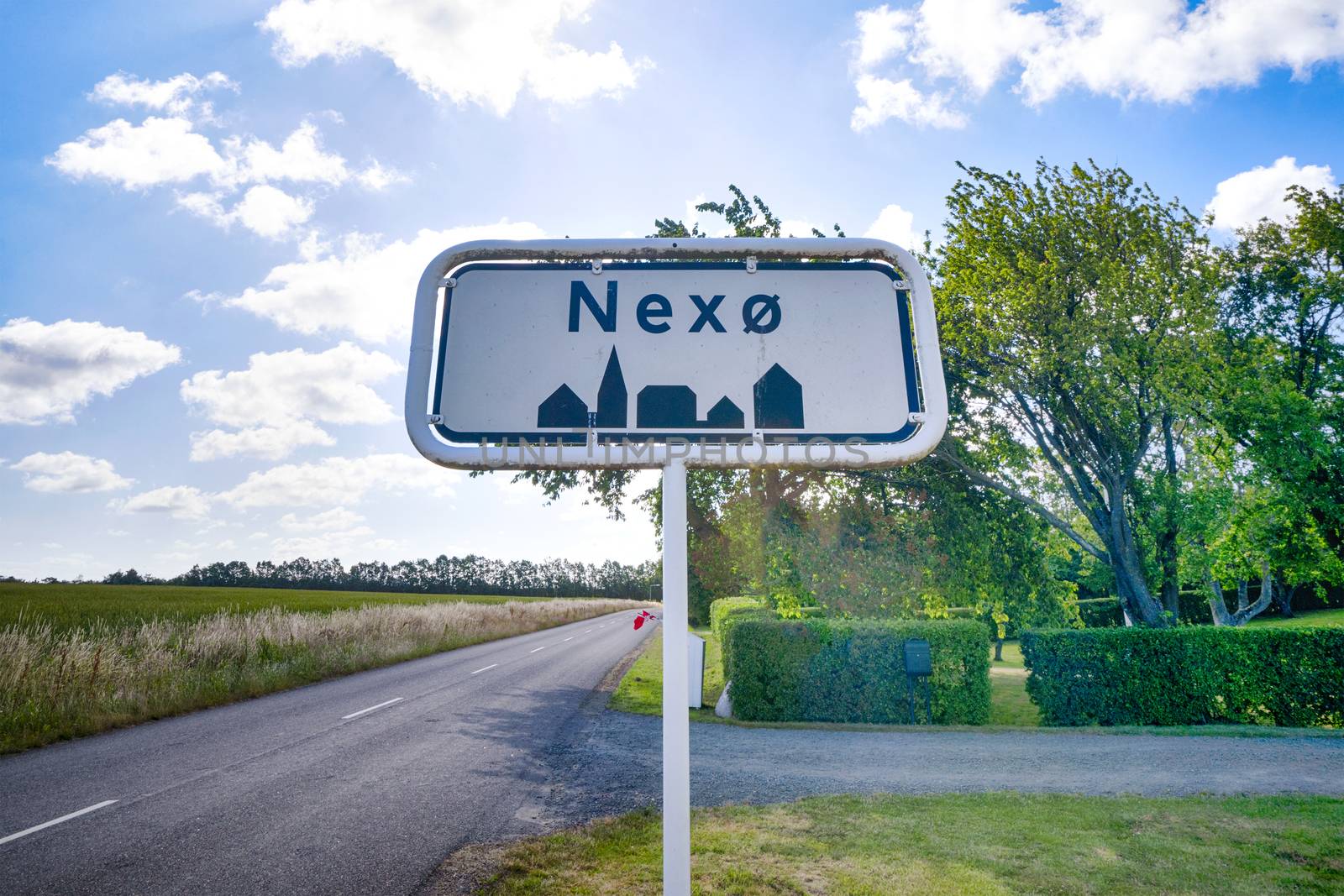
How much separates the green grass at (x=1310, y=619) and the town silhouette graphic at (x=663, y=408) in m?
42.1

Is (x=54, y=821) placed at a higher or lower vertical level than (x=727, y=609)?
lower

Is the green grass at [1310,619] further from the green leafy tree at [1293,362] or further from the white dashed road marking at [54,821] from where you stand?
the white dashed road marking at [54,821]

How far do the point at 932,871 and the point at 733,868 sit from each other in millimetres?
1365

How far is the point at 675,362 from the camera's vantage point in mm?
1899

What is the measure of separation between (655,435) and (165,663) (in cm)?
1653

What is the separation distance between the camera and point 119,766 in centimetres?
848

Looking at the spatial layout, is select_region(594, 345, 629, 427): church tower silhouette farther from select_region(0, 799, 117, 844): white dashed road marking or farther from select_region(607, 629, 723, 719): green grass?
select_region(607, 629, 723, 719): green grass

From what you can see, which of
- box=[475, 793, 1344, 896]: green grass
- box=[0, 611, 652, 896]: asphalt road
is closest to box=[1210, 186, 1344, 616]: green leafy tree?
box=[475, 793, 1344, 896]: green grass

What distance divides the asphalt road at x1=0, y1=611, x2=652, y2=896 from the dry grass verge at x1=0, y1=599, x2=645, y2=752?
2.29ft

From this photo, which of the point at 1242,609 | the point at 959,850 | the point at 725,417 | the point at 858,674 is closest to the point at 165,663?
the point at 858,674

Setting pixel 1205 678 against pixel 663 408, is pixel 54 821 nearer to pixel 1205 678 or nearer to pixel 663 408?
pixel 663 408

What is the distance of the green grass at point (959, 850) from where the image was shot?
4.49 meters

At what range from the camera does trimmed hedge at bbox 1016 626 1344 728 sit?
12.8 meters

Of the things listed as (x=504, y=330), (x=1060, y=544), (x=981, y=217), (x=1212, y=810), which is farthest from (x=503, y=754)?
(x=1060, y=544)
